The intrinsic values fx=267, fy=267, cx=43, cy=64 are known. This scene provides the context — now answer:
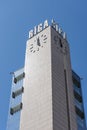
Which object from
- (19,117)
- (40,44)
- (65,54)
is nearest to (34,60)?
(40,44)

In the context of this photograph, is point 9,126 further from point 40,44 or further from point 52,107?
point 40,44

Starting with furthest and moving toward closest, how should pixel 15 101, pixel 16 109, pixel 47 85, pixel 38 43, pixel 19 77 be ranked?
1. pixel 38 43
2. pixel 19 77
3. pixel 15 101
4. pixel 16 109
5. pixel 47 85

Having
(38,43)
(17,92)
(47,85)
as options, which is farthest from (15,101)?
(38,43)

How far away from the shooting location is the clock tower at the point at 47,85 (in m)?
63.7

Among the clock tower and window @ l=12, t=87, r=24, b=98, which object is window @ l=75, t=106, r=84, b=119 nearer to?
the clock tower

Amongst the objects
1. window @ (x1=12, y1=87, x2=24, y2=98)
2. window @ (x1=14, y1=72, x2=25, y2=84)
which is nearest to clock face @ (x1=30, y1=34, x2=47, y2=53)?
window @ (x1=14, y1=72, x2=25, y2=84)

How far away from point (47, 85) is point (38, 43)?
59.3 ft

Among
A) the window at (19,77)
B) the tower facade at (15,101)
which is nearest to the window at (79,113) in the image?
the tower facade at (15,101)

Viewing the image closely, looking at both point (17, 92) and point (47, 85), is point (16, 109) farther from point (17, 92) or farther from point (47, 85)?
point (47, 85)

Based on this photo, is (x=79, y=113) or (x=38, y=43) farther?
(x=38, y=43)

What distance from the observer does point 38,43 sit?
8200cm

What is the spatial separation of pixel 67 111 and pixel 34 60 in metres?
19.0

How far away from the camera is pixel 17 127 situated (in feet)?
224

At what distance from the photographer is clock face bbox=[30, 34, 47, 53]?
80688 millimetres
